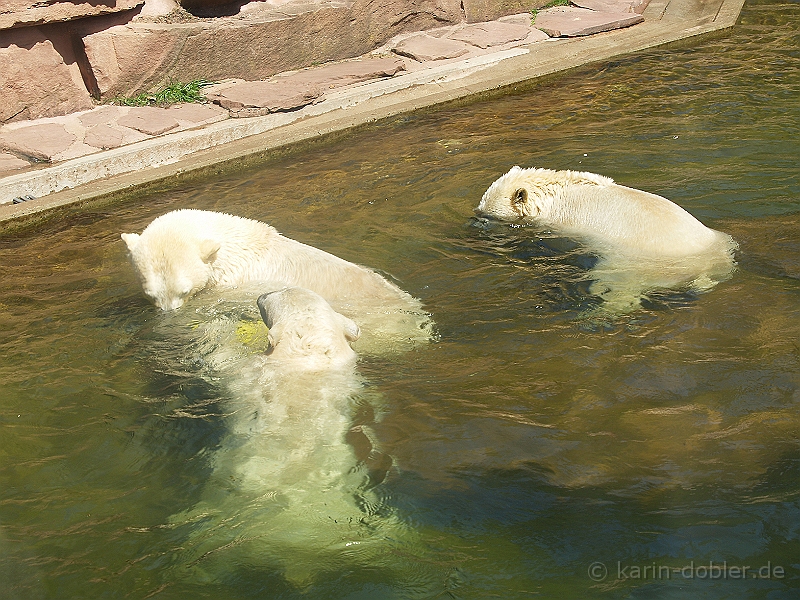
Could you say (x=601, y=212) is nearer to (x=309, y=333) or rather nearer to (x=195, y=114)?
(x=309, y=333)

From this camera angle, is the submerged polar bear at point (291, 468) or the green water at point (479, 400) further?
the submerged polar bear at point (291, 468)

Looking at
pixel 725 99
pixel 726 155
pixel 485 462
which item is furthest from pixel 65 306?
pixel 725 99

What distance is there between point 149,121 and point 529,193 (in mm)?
3870

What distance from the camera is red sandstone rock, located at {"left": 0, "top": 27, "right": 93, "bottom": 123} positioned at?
7684 millimetres

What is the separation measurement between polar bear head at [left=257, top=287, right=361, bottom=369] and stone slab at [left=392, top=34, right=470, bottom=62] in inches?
232

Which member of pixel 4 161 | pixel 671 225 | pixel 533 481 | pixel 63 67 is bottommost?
pixel 533 481

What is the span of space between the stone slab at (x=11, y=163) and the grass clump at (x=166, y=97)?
4.51 ft

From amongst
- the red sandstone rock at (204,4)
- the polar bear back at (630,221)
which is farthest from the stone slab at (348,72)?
the polar bear back at (630,221)

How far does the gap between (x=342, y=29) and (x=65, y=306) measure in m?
5.26

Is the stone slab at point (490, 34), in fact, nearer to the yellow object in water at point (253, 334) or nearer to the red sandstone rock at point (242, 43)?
the red sandstone rock at point (242, 43)

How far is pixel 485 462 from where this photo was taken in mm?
3314

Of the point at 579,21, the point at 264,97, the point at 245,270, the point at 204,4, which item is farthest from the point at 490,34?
the point at 245,270

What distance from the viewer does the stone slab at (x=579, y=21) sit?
31.8 feet

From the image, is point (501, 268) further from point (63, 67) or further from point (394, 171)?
point (63, 67)
